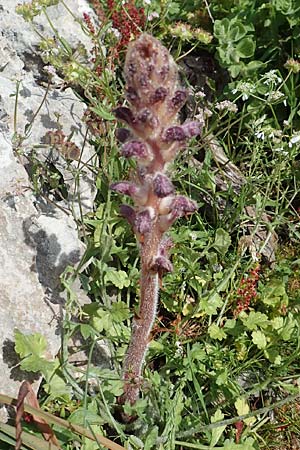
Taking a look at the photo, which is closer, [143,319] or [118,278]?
[143,319]

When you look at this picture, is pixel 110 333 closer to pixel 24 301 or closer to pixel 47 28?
pixel 24 301

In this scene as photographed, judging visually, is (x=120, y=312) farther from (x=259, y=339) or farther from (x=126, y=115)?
(x=126, y=115)

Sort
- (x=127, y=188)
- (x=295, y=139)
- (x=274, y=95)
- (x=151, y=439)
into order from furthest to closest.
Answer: (x=274, y=95), (x=295, y=139), (x=151, y=439), (x=127, y=188)

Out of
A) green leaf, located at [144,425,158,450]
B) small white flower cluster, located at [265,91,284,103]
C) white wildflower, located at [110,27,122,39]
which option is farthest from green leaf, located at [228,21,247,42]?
green leaf, located at [144,425,158,450]

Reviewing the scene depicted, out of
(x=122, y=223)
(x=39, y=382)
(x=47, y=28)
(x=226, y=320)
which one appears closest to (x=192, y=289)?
(x=226, y=320)

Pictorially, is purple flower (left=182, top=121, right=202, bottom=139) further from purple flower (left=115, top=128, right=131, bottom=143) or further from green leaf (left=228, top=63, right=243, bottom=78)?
green leaf (left=228, top=63, right=243, bottom=78)

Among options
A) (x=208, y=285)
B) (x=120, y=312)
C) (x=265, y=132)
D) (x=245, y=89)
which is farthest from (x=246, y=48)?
(x=120, y=312)

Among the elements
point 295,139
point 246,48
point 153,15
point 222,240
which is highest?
point 153,15
